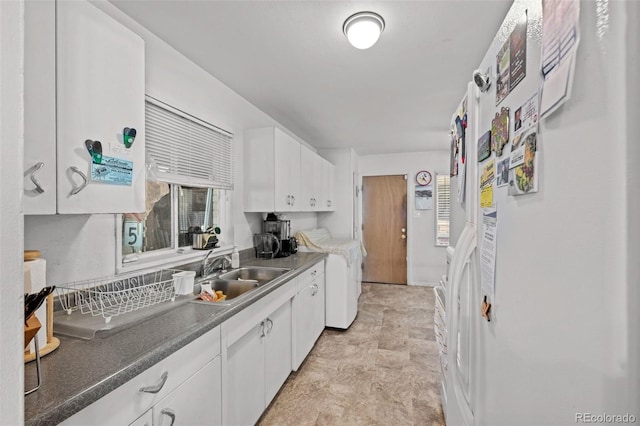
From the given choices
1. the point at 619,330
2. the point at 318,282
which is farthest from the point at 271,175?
the point at 619,330

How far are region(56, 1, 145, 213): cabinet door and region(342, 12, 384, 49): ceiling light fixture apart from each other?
103 centimetres

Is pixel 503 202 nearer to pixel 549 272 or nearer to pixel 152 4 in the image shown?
pixel 549 272

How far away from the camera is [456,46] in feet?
5.85

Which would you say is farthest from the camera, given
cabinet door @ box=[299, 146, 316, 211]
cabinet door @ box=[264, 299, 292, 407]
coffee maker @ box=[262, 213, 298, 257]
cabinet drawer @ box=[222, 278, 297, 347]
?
cabinet door @ box=[299, 146, 316, 211]

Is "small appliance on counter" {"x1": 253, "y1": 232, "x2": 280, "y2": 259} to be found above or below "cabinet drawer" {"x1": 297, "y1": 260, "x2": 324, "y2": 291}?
above

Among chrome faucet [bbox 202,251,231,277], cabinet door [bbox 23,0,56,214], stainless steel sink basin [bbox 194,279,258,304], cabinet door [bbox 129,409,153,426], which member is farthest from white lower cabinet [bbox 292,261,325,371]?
cabinet door [bbox 23,0,56,214]

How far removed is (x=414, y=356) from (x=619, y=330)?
2.69m

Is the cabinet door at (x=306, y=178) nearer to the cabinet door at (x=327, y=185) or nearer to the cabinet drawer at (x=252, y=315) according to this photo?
the cabinet door at (x=327, y=185)

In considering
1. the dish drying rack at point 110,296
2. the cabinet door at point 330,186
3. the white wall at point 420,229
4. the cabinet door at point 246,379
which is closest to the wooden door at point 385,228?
the white wall at point 420,229

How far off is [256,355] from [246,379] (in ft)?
0.45

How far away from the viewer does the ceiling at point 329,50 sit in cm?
146

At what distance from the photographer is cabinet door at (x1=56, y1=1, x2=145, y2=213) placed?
966 mm

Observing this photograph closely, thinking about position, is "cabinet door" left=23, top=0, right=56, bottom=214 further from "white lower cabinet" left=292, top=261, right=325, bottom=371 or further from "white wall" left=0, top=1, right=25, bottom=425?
"white lower cabinet" left=292, top=261, right=325, bottom=371

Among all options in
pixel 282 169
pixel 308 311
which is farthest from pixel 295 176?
pixel 308 311
